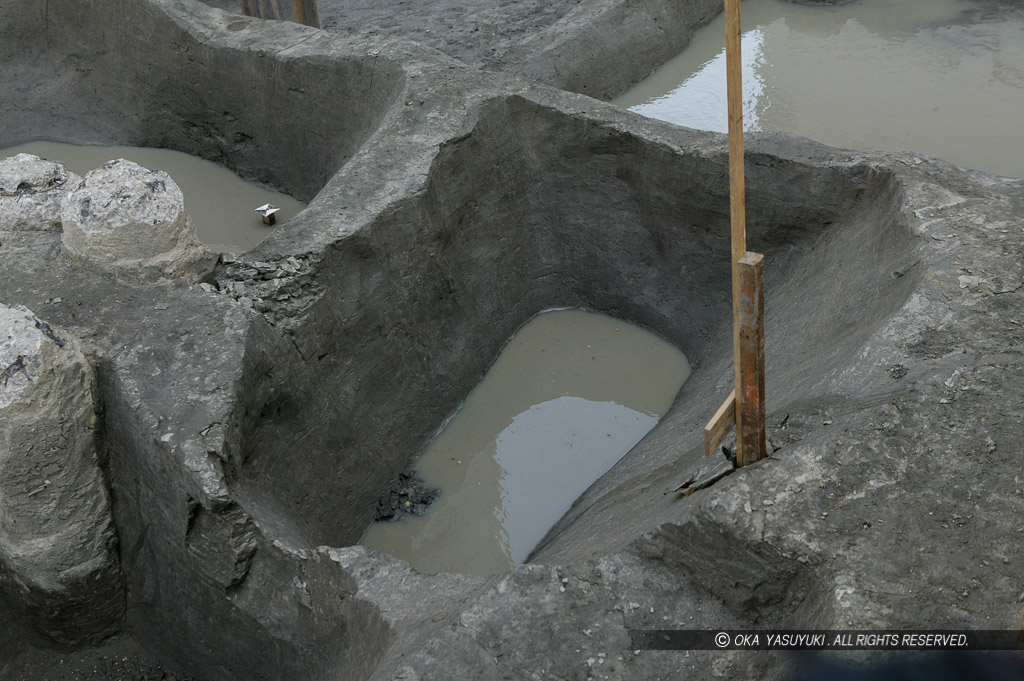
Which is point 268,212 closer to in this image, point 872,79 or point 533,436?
point 533,436

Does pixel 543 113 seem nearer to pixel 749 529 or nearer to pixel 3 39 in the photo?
pixel 749 529

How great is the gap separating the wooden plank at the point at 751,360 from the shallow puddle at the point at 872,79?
4262 mm

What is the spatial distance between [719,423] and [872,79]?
557 cm

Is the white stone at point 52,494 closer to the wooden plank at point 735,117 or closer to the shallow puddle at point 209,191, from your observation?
the wooden plank at point 735,117

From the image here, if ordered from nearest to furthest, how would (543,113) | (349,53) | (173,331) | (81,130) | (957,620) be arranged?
(957,620) < (173,331) < (543,113) < (349,53) < (81,130)

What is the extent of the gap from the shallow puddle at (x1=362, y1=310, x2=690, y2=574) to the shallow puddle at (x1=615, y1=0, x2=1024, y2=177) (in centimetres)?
246

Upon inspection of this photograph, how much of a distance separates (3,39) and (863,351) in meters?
7.34

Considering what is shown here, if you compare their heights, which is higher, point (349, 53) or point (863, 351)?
point (349, 53)

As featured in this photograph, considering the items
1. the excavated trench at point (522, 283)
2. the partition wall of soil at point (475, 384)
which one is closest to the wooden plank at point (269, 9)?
the partition wall of soil at point (475, 384)

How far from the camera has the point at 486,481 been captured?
4.52 meters

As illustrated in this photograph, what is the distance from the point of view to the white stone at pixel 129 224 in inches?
147

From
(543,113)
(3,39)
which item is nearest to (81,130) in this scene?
(3,39)

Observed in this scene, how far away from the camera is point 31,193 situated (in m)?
4.07

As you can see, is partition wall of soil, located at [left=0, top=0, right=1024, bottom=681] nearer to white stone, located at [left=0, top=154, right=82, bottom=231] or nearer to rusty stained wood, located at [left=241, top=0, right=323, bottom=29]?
white stone, located at [left=0, top=154, right=82, bottom=231]
